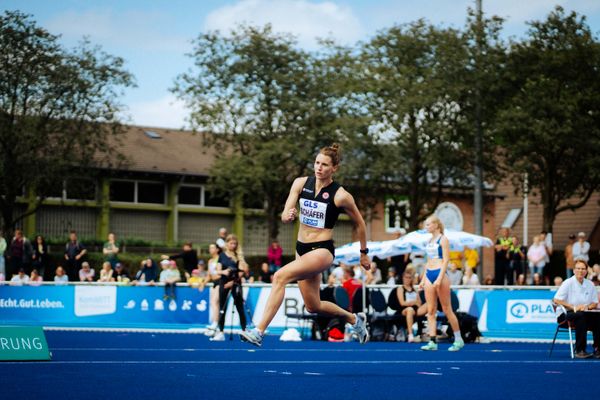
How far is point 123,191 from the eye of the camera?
56406 millimetres

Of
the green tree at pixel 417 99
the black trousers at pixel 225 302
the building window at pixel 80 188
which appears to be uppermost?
the green tree at pixel 417 99

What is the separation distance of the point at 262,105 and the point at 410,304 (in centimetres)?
2384

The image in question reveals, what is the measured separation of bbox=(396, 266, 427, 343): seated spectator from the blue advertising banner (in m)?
5.43

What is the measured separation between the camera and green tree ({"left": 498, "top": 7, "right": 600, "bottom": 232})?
3553 centimetres

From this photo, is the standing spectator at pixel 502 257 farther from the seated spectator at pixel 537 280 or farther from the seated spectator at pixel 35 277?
the seated spectator at pixel 35 277

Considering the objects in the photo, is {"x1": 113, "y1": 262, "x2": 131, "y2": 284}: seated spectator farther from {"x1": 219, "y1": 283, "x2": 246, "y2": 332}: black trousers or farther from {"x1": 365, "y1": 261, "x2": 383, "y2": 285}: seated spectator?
{"x1": 219, "y1": 283, "x2": 246, "y2": 332}: black trousers

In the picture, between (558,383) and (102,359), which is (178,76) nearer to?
(102,359)

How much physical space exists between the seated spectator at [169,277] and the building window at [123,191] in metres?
27.4

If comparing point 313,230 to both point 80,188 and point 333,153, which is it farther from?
point 80,188

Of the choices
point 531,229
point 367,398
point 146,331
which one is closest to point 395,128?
point 146,331

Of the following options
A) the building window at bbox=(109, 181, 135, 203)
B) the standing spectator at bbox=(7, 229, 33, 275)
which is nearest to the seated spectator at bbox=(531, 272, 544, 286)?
the standing spectator at bbox=(7, 229, 33, 275)

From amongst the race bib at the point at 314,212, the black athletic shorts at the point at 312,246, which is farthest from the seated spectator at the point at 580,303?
the race bib at the point at 314,212

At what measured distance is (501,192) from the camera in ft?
218

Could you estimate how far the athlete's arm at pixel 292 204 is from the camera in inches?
451
